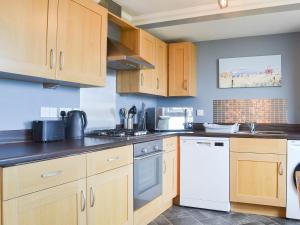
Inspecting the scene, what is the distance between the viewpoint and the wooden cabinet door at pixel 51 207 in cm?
137

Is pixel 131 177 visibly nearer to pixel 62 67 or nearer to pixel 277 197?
pixel 62 67

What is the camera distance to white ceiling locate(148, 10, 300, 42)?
125 inches

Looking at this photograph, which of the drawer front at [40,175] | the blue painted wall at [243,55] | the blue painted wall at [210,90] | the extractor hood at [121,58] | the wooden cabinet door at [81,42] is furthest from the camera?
the blue painted wall at [243,55]

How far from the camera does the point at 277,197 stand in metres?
3.05

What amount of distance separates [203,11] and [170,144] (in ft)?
5.10

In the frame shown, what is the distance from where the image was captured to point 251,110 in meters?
3.83

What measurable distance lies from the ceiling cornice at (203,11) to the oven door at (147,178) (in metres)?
1.63

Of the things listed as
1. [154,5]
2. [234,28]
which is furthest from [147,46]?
[234,28]

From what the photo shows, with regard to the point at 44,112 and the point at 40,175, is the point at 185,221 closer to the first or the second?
the point at 44,112

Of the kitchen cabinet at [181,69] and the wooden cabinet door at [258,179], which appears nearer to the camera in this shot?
the wooden cabinet door at [258,179]

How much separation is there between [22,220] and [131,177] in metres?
1.09

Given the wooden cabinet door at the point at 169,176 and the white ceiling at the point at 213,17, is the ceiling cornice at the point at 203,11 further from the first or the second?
the wooden cabinet door at the point at 169,176

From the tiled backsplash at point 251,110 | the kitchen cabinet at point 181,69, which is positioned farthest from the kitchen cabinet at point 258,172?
the kitchen cabinet at point 181,69

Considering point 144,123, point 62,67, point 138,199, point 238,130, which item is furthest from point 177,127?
point 62,67
